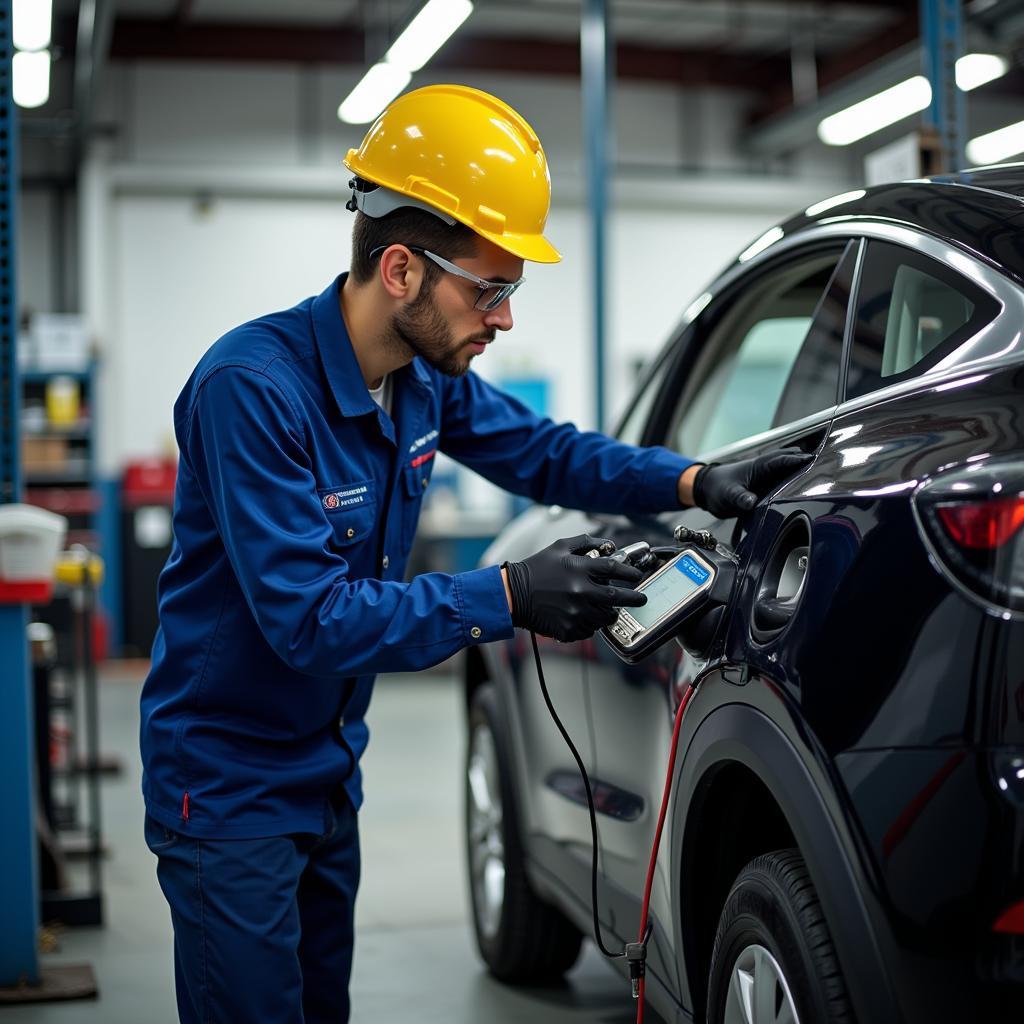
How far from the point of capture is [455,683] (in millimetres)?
10406

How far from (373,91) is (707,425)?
7501 millimetres

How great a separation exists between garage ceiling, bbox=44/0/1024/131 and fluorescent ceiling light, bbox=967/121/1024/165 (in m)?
1.03

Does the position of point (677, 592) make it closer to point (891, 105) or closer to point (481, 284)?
point (481, 284)

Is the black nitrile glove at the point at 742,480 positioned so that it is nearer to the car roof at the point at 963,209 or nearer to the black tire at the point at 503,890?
the car roof at the point at 963,209

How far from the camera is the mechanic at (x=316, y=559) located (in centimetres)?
193

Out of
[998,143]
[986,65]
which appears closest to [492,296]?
[986,65]

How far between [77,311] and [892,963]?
12.7 meters

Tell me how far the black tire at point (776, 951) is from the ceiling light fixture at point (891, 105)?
839cm

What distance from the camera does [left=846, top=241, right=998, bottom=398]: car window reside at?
1.88m

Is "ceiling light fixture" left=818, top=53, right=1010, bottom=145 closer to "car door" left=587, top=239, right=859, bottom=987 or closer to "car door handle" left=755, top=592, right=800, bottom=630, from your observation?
"car door" left=587, top=239, right=859, bottom=987

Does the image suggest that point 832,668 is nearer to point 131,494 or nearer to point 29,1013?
point 29,1013

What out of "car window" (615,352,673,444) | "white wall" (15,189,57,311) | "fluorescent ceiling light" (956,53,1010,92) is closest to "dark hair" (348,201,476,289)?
"car window" (615,352,673,444)

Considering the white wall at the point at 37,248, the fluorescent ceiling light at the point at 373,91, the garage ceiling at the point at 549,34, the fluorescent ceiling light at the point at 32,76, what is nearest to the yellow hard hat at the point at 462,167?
the fluorescent ceiling light at the point at 373,91

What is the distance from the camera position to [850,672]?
159 cm
